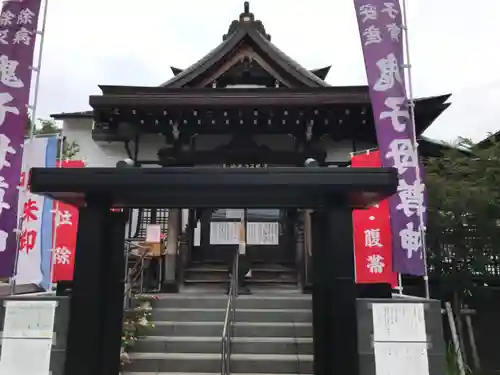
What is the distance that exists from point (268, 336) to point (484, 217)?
4.77m

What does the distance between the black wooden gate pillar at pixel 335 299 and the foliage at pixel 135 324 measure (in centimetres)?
400

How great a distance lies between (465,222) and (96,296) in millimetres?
7282

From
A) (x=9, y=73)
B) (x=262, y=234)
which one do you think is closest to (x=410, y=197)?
(x=9, y=73)

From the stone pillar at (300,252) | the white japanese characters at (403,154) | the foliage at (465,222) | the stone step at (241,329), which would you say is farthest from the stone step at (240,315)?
the white japanese characters at (403,154)

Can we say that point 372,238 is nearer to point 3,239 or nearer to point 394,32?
point 394,32

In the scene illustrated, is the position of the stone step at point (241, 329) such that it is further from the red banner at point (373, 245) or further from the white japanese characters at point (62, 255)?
the white japanese characters at point (62, 255)

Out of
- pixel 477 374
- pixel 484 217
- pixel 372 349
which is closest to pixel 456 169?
pixel 484 217

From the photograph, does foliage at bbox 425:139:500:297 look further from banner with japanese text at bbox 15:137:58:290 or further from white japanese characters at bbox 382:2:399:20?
banner with japanese text at bbox 15:137:58:290

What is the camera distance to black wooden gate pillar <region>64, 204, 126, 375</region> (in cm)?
400

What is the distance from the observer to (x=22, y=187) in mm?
6332

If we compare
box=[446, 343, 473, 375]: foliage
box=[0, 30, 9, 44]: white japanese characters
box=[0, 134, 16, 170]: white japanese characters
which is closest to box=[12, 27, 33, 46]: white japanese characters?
box=[0, 30, 9, 44]: white japanese characters

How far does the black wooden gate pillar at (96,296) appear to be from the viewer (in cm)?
400

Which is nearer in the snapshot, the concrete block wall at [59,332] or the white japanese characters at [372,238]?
the concrete block wall at [59,332]

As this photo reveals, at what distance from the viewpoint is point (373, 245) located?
27.0 ft
